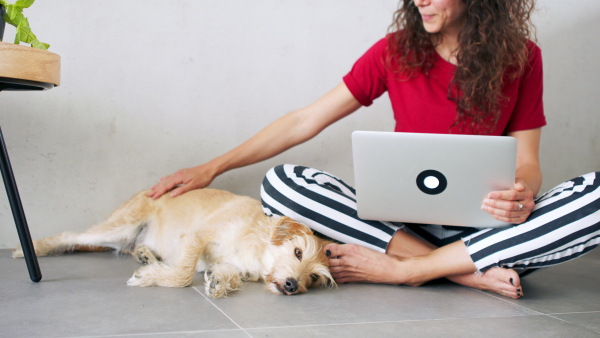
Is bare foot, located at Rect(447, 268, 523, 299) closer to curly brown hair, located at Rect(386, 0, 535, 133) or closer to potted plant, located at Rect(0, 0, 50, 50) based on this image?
curly brown hair, located at Rect(386, 0, 535, 133)

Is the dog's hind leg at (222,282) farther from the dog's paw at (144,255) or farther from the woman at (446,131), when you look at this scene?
the dog's paw at (144,255)

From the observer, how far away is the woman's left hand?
1.92 m

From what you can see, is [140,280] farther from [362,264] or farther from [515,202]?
[515,202]

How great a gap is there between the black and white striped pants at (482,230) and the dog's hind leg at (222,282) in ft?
1.21

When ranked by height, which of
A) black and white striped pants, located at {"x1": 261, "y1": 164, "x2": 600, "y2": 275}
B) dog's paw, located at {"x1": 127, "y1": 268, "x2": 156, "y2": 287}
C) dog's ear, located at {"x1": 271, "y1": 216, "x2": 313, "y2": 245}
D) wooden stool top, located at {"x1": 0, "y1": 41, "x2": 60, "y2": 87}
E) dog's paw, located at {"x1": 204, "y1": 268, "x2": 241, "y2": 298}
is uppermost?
wooden stool top, located at {"x1": 0, "y1": 41, "x2": 60, "y2": 87}

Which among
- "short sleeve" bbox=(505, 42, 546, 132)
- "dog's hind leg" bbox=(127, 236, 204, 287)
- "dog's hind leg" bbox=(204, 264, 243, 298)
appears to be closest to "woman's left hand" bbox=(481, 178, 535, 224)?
"short sleeve" bbox=(505, 42, 546, 132)

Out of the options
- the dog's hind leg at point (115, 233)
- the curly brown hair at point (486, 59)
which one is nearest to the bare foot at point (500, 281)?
the curly brown hair at point (486, 59)

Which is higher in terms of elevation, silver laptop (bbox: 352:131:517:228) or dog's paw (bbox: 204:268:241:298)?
silver laptop (bbox: 352:131:517:228)

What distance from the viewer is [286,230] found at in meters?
2.25

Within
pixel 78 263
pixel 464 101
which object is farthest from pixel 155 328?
pixel 464 101

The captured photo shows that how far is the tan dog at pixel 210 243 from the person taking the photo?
7.07 ft

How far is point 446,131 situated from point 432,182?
2.13 feet

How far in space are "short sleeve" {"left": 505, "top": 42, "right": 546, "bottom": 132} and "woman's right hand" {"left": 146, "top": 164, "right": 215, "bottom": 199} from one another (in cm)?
140

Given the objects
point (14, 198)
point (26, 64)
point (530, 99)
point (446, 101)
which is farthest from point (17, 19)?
point (530, 99)
